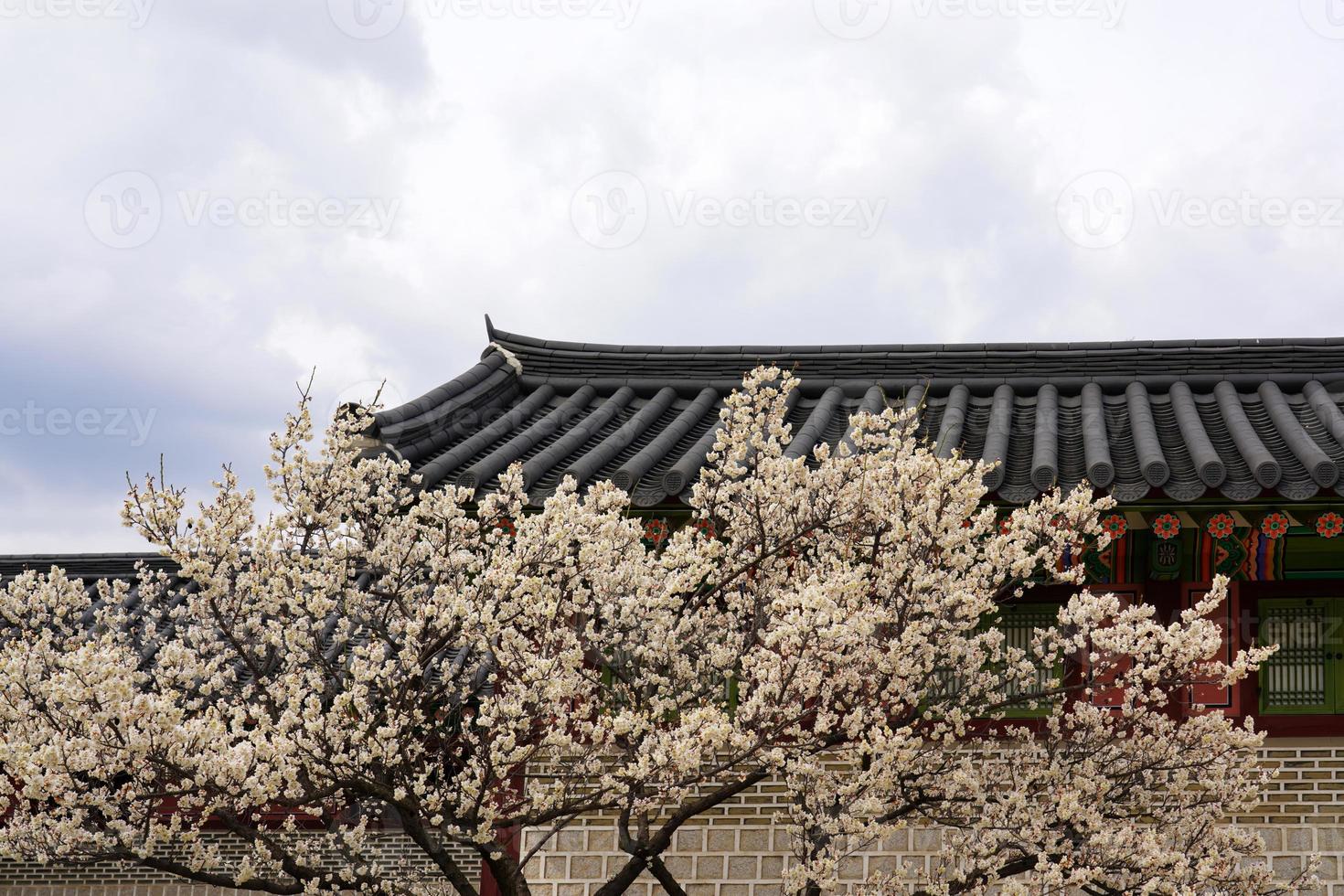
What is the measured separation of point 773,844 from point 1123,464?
3.12 metres

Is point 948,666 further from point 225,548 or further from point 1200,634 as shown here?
point 225,548

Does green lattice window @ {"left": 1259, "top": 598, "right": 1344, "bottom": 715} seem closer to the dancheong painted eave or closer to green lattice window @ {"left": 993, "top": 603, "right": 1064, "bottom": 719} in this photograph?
the dancheong painted eave

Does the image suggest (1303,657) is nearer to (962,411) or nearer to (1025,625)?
(1025,625)

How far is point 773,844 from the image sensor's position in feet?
25.5

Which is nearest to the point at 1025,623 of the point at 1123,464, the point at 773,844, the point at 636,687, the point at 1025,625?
the point at 1025,625

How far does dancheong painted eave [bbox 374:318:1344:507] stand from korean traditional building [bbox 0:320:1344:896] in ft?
0.06

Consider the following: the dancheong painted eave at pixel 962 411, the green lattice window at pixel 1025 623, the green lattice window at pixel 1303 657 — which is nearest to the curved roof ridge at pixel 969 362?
the dancheong painted eave at pixel 962 411

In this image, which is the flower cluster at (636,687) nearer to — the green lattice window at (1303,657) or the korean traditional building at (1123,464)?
the korean traditional building at (1123,464)

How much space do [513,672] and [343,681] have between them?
2.67ft

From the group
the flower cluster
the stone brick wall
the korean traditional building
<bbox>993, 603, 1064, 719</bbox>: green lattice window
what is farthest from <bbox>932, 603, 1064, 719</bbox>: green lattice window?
the stone brick wall

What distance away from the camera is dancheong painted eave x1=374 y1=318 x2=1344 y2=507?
24.0ft

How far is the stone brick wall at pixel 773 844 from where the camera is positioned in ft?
24.3

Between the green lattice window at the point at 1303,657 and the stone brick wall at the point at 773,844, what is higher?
the green lattice window at the point at 1303,657

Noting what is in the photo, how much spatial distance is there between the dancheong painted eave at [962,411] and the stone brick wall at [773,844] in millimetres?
1823
